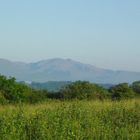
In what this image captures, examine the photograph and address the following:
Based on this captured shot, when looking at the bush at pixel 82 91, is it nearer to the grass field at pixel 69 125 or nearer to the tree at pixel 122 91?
the tree at pixel 122 91

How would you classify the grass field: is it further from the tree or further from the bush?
the tree

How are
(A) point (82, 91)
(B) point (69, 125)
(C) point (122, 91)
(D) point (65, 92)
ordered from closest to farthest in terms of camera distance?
(B) point (69, 125)
(A) point (82, 91)
(D) point (65, 92)
(C) point (122, 91)

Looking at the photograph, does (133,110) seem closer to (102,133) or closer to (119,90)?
(102,133)

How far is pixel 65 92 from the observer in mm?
25312

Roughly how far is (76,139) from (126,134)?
1594 millimetres

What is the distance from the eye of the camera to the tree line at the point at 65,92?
77.7 feet

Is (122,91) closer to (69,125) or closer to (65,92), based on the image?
(65,92)

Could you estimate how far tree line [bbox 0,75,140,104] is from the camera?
2367 cm

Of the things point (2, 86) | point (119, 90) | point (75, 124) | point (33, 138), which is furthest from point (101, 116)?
point (119, 90)

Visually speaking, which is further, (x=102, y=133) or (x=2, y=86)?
(x=2, y=86)

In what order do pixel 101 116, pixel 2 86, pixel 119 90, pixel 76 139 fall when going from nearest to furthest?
pixel 76 139
pixel 101 116
pixel 2 86
pixel 119 90

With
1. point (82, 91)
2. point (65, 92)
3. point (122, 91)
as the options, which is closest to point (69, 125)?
point (82, 91)

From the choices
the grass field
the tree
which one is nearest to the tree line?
the tree

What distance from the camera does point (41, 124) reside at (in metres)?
13.1
